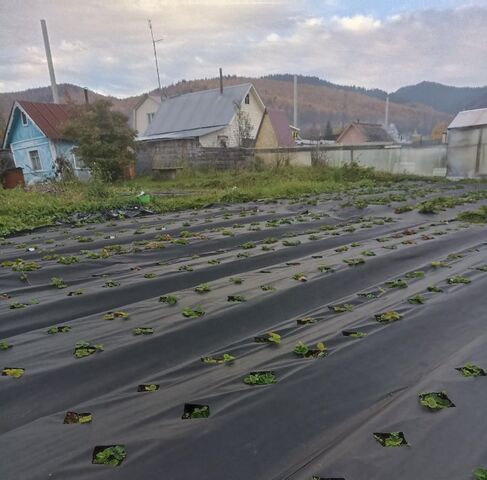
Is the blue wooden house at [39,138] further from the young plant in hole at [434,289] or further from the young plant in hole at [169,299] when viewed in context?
the young plant in hole at [434,289]

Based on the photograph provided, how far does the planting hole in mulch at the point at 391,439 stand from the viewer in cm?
112

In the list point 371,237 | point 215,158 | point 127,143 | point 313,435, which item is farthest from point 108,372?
point 127,143

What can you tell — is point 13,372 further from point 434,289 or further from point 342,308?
point 434,289

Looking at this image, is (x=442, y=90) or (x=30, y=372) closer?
(x=30, y=372)

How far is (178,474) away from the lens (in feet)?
3.42

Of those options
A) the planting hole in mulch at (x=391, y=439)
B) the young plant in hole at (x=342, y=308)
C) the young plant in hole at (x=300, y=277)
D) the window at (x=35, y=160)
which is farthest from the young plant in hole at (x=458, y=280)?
the window at (x=35, y=160)

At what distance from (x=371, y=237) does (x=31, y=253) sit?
3691 mm

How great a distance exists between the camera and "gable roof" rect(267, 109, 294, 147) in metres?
19.9

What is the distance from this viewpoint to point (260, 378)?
1470 mm

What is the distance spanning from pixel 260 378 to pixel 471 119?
11815mm

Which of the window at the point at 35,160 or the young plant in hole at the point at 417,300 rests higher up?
the window at the point at 35,160

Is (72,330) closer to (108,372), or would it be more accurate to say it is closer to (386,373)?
(108,372)

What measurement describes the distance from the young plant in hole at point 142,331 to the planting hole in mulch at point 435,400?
4.32 ft

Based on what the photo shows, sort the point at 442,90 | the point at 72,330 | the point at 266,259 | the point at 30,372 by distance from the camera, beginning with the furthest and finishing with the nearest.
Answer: the point at 442,90
the point at 266,259
the point at 72,330
the point at 30,372
